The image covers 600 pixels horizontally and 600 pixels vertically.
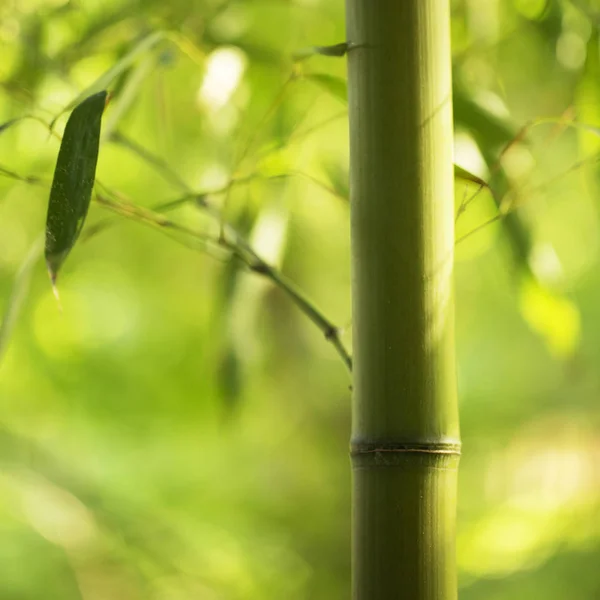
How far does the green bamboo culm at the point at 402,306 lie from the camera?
0.42m

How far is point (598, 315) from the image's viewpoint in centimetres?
184

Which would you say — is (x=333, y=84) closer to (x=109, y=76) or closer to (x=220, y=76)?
(x=109, y=76)

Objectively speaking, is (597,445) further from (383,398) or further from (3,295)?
(383,398)

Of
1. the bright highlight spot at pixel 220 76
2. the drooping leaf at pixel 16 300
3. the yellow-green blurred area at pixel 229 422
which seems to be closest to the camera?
the drooping leaf at pixel 16 300

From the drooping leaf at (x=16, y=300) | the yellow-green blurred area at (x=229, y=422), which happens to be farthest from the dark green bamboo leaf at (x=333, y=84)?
the yellow-green blurred area at (x=229, y=422)

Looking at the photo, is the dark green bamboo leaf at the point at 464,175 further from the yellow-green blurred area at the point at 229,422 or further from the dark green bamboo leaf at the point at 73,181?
the yellow-green blurred area at the point at 229,422

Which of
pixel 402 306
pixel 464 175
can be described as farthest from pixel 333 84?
pixel 402 306

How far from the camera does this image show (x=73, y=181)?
48 cm

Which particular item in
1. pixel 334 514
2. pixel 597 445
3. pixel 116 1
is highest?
pixel 116 1

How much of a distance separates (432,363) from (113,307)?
1496 millimetres

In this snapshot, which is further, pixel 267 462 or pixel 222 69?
pixel 267 462

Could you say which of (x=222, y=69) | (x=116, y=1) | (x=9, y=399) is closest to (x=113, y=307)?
(x=9, y=399)

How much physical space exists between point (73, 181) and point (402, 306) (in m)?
0.19

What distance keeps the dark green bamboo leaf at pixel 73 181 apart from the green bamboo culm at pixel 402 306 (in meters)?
0.15
